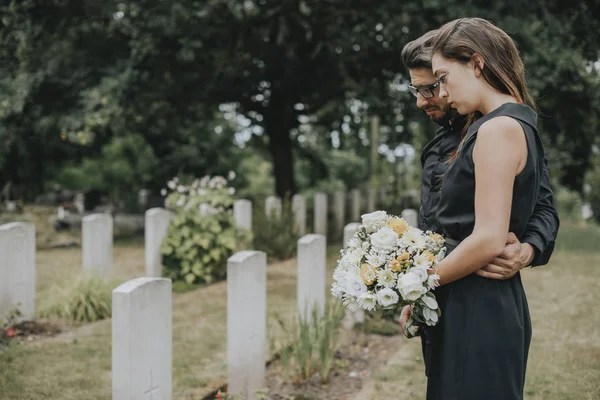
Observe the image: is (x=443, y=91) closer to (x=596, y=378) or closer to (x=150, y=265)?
(x=596, y=378)

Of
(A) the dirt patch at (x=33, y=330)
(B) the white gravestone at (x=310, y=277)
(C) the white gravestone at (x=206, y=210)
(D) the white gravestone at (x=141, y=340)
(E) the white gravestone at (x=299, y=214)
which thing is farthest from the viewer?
(E) the white gravestone at (x=299, y=214)

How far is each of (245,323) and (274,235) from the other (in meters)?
6.65

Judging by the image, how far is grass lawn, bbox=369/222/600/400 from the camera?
488cm

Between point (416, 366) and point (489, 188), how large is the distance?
3.49 m

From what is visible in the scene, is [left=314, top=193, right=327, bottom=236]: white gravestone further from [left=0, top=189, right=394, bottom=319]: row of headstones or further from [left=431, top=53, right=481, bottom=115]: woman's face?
[left=431, top=53, right=481, bottom=115]: woman's face

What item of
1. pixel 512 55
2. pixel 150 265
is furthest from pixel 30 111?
pixel 512 55

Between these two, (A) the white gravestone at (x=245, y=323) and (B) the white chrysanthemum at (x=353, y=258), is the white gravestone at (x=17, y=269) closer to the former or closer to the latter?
(A) the white gravestone at (x=245, y=323)

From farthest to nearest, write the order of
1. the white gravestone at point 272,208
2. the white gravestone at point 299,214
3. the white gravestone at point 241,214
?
1. the white gravestone at point 299,214
2. the white gravestone at point 272,208
3. the white gravestone at point 241,214

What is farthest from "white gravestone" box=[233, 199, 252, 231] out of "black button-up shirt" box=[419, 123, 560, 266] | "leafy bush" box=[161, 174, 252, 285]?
"black button-up shirt" box=[419, 123, 560, 266]

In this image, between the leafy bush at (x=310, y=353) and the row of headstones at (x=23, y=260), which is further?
the row of headstones at (x=23, y=260)

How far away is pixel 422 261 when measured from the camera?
2.50 m

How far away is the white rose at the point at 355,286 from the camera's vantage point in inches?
103

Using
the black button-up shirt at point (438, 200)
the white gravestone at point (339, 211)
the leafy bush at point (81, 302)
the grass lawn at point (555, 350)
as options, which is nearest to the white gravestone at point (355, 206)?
the white gravestone at point (339, 211)

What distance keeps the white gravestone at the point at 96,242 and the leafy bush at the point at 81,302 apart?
595 mm
